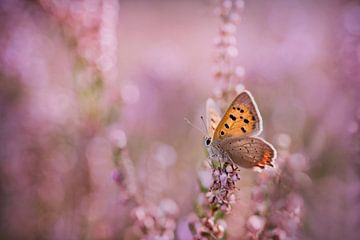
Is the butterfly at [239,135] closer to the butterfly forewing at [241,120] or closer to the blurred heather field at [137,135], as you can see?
the butterfly forewing at [241,120]

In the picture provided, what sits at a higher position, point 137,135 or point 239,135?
point 137,135

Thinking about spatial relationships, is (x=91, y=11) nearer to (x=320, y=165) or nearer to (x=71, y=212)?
(x=71, y=212)

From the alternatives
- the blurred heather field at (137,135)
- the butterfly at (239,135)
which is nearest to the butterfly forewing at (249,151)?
the butterfly at (239,135)

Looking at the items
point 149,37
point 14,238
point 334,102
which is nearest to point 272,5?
point 334,102

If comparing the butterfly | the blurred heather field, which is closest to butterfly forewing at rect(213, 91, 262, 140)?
the butterfly

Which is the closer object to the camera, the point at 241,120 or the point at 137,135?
the point at 241,120

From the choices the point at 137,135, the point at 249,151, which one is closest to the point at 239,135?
the point at 249,151

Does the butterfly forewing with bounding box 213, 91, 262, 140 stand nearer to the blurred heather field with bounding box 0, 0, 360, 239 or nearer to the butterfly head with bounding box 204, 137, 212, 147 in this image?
the butterfly head with bounding box 204, 137, 212, 147

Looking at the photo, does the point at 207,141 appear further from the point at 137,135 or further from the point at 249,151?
the point at 137,135
